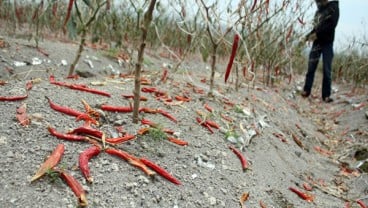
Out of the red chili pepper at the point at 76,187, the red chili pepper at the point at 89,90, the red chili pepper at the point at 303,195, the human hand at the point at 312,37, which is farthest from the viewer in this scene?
the human hand at the point at 312,37

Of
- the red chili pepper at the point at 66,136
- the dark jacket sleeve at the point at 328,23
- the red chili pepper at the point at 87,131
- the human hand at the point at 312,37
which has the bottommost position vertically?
the red chili pepper at the point at 66,136

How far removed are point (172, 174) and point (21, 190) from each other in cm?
95

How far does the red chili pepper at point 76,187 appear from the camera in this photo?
2.14 meters

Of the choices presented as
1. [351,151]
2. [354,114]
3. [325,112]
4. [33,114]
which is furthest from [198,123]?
[325,112]

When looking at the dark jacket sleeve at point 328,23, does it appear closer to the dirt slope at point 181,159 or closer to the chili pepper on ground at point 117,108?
the dirt slope at point 181,159

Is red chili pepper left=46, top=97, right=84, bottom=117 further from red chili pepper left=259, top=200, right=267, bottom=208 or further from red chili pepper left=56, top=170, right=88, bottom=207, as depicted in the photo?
red chili pepper left=259, top=200, right=267, bottom=208

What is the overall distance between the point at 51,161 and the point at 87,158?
21 centimetres

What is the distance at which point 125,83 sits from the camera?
427cm

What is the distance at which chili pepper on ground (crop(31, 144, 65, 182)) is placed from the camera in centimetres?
222

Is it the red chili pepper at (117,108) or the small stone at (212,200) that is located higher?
the red chili pepper at (117,108)

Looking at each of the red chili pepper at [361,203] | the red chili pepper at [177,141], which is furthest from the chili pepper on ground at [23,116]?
the red chili pepper at [361,203]

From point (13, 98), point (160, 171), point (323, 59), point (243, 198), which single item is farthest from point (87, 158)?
point (323, 59)

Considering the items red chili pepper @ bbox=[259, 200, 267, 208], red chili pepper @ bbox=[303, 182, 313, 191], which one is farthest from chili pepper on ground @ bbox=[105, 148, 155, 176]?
red chili pepper @ bbox=[303, 182, 313, 191]

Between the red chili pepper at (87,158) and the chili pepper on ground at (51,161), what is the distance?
12cm
